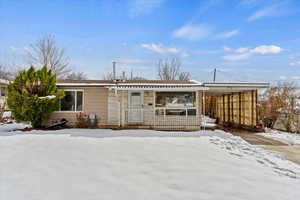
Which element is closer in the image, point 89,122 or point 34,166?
point 34,166

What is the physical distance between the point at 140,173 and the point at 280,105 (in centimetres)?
1359

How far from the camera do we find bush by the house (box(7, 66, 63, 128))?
952 cm

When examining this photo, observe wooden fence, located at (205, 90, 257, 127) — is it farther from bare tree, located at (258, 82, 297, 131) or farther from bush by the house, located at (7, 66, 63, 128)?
bush by the house, located at (7, 66, 63, 128)

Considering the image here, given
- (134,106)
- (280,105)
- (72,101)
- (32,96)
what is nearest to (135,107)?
(134,106)

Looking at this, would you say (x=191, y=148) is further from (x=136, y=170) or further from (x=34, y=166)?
(x=34, y=166)

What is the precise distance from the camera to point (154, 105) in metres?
11.2

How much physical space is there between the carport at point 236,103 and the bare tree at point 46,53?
19415mm

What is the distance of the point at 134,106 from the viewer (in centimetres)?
1139

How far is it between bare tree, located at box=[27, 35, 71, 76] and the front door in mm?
15907

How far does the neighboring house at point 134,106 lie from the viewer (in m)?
10.9

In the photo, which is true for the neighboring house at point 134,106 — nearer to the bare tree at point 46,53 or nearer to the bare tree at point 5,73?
the bare tree at point 46,53

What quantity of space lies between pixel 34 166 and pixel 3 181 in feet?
2.54

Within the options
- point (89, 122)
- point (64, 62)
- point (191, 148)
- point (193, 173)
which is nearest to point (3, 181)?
point (193, 173)

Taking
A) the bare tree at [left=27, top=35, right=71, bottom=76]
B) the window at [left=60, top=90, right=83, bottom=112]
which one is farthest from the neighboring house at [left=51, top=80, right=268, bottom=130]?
the bare tree at [left=27, top=35, right=71, bottom=76]
